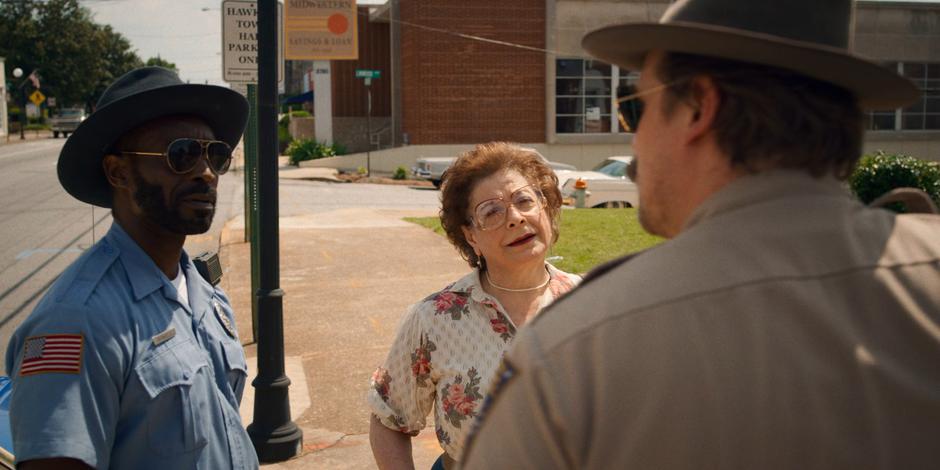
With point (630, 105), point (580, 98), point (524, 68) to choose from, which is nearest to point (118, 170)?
point (630, 105)

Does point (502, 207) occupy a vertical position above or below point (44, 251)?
above

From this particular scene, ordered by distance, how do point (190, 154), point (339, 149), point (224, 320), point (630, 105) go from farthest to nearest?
point (339, 149) < point (224, 320) < point (190, 154) < point (630, 105)

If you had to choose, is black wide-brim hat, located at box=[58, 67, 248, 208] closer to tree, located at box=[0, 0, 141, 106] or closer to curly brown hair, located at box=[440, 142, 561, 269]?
curly brown hair, located at box=[440, 142, 561, 269]

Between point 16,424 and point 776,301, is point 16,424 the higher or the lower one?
the lower one

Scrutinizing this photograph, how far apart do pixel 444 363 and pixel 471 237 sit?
52 cm

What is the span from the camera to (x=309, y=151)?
37.7 meters

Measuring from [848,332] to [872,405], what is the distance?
0.10m

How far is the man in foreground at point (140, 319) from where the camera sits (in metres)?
2.10

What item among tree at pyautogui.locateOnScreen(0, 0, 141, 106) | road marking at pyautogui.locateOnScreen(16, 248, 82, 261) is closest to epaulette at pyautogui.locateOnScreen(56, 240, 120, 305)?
road marking at pyautogui.locateOnScreen(16, 248, 82, 261)

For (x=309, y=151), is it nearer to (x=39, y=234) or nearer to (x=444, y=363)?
(x=39, y=234)

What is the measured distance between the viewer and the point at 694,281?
4.03 ft

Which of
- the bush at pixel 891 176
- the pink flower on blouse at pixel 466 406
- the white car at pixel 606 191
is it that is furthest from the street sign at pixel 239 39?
the white car at pixel 606 191

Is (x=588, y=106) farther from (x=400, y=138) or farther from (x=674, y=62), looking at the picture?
(x=674, y=62)

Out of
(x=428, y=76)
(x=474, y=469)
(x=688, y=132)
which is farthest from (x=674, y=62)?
(x=428, y=76)
